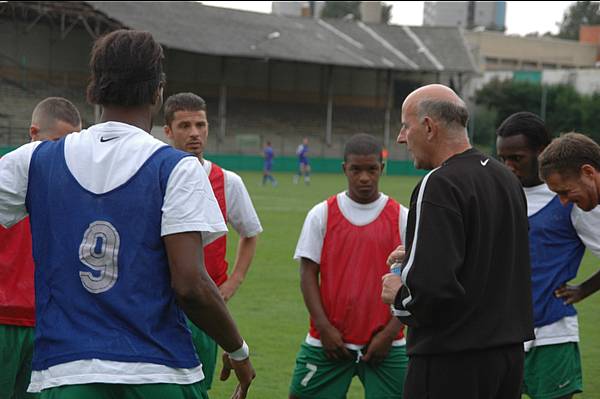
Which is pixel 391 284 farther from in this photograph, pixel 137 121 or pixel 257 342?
pixel 257 342

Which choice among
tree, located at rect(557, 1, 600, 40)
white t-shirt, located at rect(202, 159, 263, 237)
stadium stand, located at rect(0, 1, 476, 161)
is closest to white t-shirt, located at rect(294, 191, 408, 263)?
white t-shirt, located at rect(202, 159, 263, 237)

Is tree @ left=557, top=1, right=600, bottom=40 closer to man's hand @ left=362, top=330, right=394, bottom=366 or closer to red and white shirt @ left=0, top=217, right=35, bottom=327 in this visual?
man's hand @ left=362, top=330, right=394, bottom=366

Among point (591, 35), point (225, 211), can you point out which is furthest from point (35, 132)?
point (591, 35)

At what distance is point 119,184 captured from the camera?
321 centimetres

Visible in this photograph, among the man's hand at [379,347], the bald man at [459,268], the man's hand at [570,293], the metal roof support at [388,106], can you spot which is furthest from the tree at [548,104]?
the bald man at [459,268]

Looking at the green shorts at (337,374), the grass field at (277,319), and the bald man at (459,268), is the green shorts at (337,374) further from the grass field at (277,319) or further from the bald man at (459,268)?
the grass field at (277,319)

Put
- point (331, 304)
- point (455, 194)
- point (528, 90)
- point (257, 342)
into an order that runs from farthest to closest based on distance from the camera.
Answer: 1. point (528, 90)
2. point (257, 342)
3. point (331, 304)
4. point (455, 194)

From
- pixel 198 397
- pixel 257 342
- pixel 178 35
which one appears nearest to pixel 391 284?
pixel 198 397

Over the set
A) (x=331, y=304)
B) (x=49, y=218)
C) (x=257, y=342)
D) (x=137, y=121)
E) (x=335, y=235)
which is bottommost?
(x=257, y=342)

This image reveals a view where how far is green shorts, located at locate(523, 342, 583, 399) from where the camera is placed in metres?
5.69

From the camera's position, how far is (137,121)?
3391mm

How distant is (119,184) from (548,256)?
129 inches

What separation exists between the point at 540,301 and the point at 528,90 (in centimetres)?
5834

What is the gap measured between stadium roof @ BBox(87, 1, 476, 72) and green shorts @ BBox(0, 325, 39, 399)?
43.1 m
